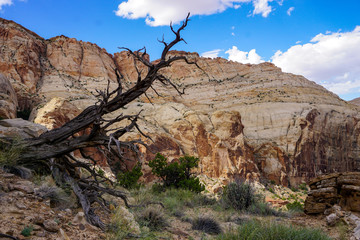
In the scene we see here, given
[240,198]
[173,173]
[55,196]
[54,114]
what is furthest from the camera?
[54,114]

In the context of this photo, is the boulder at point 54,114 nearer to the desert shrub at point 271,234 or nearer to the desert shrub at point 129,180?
the desert shrub at point 129,180

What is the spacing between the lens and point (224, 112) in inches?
1506

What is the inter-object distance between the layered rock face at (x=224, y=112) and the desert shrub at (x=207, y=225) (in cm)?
1678

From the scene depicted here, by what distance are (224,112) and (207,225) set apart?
32.3 meters

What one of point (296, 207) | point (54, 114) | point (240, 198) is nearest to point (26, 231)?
point (240, 198)

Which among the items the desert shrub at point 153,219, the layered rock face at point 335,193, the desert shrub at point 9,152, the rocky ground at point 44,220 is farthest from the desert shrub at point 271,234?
the desert shrub at point 9,152

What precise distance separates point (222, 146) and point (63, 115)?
20249mm

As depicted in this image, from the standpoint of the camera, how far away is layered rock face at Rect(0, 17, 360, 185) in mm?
33625

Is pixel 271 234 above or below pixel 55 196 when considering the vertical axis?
below

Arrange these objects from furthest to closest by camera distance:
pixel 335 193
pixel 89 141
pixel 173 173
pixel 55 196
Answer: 1. pixel 173 173
2. pixel 335 193
3. pixel 89 141
4. pixel 55 196

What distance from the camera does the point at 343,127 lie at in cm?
5259

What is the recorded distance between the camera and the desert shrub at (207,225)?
21.9 feet

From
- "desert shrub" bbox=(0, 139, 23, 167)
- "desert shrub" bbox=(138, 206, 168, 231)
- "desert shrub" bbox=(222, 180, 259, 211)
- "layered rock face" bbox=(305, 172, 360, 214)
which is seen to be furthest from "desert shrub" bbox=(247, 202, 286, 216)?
"desert shrub" bbox=(0, 139, 23, 167)

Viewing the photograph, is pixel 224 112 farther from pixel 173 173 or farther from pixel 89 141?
pixel 89 141
